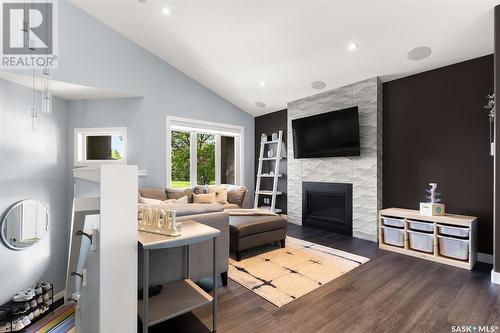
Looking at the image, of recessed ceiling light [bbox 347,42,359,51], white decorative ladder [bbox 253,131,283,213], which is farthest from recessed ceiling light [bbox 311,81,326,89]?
white decorative ladder [bbox 253,131,283,213]

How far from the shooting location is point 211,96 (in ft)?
16.9

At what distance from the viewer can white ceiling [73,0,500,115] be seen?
265 cm

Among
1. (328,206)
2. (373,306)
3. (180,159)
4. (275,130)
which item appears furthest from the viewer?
→ (275,130)

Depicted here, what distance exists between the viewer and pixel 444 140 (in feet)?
11.0

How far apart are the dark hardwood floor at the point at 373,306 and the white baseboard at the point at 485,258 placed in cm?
30

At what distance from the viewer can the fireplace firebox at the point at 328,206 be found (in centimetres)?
419

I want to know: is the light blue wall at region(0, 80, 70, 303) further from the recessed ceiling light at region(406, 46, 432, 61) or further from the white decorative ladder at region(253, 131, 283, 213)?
the recessed ceiling light at region(406, 46, 432, 61)

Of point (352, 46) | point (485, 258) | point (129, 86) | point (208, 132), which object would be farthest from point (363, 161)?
point (129, 86)

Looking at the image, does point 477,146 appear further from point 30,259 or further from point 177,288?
point 30,259

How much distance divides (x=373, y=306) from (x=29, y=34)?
4.49 m

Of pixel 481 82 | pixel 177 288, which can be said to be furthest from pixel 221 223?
pixel 481 82

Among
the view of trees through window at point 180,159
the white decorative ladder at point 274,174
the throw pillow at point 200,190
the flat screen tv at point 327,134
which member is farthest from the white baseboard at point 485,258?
the view of trees through window at point 180,159

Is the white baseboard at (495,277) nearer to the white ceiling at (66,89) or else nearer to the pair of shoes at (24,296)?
the pair of shoes at (24,296)

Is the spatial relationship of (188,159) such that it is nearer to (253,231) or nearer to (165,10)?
(253,231)
